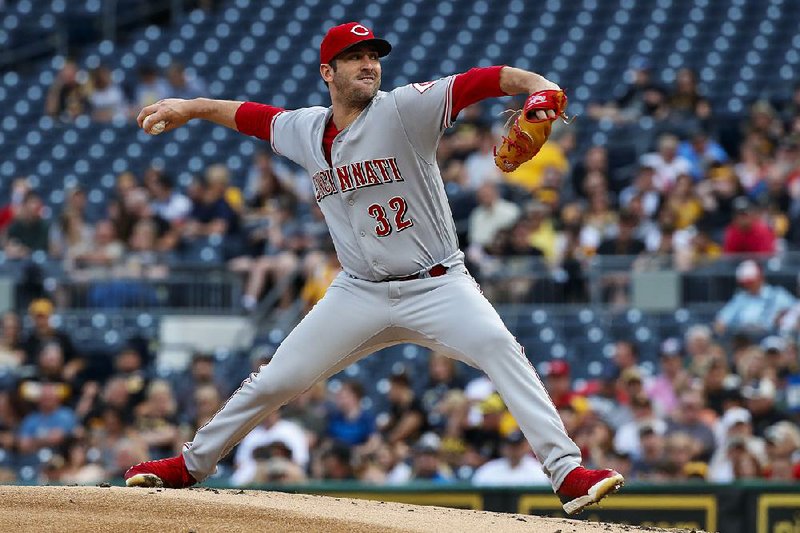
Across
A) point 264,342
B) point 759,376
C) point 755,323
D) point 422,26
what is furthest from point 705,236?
point 422,26

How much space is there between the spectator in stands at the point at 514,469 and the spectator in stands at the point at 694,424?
2.97ft

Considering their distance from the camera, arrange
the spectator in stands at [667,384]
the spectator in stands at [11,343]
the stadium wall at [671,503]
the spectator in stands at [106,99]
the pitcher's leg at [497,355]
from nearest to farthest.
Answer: the pitcher's leg at [497,355] → the stadium wall at [671,503] → the spectator in stands at [667,384] → the spectator in stands at [11,343] → the spectator in stands at [106,99]

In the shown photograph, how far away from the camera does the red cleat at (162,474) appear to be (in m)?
5.61

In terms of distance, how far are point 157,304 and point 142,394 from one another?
5.64 feet

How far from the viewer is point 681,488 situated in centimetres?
777

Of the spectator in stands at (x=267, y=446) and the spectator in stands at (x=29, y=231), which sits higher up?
the spectator in stands at (x=29, y=231)

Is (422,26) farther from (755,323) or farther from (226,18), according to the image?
(755,323)

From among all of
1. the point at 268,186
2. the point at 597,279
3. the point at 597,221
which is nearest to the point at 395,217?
the point at 597,279

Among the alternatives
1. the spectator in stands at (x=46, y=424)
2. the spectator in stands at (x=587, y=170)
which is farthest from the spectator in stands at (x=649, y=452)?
the spectator in stands at (x=46, y=424)

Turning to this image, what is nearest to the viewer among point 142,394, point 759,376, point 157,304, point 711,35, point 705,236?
point 759,376

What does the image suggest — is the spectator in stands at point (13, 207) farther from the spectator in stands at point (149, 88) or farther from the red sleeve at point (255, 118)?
the red sleeve at point (255, 118)

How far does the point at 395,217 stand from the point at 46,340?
20.6 ft

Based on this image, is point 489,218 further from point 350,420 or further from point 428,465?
point 428,465

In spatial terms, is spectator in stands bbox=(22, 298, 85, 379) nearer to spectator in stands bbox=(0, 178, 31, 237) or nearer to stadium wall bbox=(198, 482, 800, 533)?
spectator in stands bbox=(0, 178, 31, 237)
